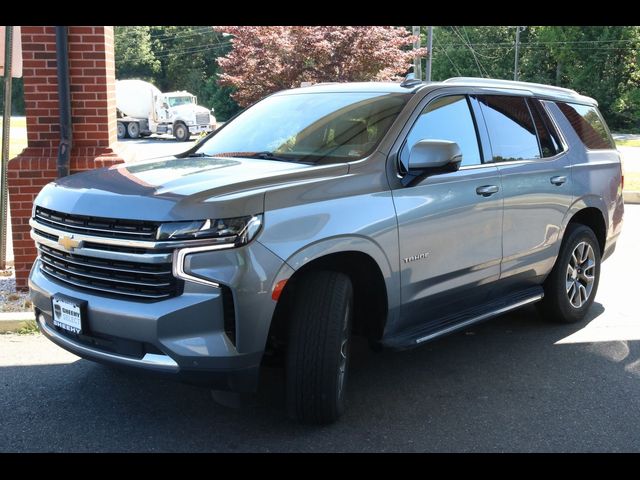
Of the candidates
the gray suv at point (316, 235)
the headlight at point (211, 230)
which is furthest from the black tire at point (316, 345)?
the headlight at point (211, 230)

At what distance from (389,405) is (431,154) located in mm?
1548

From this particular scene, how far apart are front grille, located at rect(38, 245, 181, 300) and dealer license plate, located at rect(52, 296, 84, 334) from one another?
103 millimetres

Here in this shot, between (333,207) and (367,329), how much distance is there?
3.00 feet

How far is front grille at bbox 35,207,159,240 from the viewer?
3311 millimetres

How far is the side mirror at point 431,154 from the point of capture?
13.4ft

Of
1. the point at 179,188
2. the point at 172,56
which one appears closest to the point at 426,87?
the point at 179,188

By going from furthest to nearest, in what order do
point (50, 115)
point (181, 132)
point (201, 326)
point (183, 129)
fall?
point (181, 132) < point (183, 129) < point (50, 115) < point (201, 326)

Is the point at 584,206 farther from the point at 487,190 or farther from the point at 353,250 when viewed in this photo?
the point at 353,250

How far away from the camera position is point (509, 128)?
518 centimetres

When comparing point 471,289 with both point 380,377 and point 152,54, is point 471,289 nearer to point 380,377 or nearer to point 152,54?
point 380,377

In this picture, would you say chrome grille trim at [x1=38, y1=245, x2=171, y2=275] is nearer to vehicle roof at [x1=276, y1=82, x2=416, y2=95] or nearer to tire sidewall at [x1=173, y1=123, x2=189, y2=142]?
vehicle roof at [x1=276, y1=82, x2=416, y2=95]

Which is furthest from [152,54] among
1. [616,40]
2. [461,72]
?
[616,40]

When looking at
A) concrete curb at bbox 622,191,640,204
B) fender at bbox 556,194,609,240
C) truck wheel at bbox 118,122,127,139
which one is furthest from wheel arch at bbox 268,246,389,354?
truck wheel at bbox 118,122,127,139

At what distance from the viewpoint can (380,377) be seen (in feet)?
15.4
